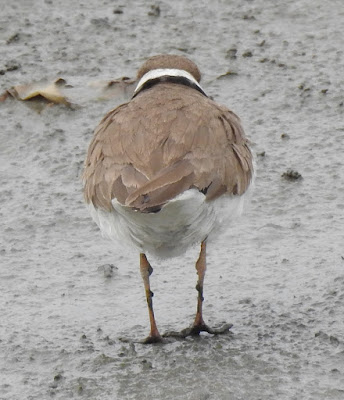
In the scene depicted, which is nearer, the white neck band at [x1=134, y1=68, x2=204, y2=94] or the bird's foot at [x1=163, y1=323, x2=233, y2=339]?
the bird's foot at [x1=163, y1=323, x2=233, y2=339]

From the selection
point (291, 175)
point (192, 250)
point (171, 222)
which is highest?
point (171, 222)

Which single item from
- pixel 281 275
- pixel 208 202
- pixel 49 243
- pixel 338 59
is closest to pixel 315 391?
pixel 208 202

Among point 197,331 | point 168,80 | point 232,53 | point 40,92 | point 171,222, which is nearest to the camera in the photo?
point 171,222

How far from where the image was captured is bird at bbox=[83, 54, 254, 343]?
4973mm

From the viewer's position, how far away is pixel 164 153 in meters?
5.15

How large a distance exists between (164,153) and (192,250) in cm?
160

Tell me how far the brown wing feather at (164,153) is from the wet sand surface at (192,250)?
734mm

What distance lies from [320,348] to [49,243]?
201 centimetres

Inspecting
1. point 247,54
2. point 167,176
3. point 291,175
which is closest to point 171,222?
point 167,176

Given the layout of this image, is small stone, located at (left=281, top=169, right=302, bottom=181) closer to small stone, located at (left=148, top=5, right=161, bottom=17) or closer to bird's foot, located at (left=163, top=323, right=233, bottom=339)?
bird's foot, located at (left=163, top=323, right=233, bottom=339)

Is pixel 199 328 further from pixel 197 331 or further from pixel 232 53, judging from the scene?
pixel 232 53

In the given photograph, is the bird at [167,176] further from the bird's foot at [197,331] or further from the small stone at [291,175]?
the small stone at [291,175]

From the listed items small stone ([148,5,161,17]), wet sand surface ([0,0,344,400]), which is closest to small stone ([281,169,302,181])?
wet sand surface ([0,0,344,400])

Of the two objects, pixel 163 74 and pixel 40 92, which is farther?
pixel 40 92
